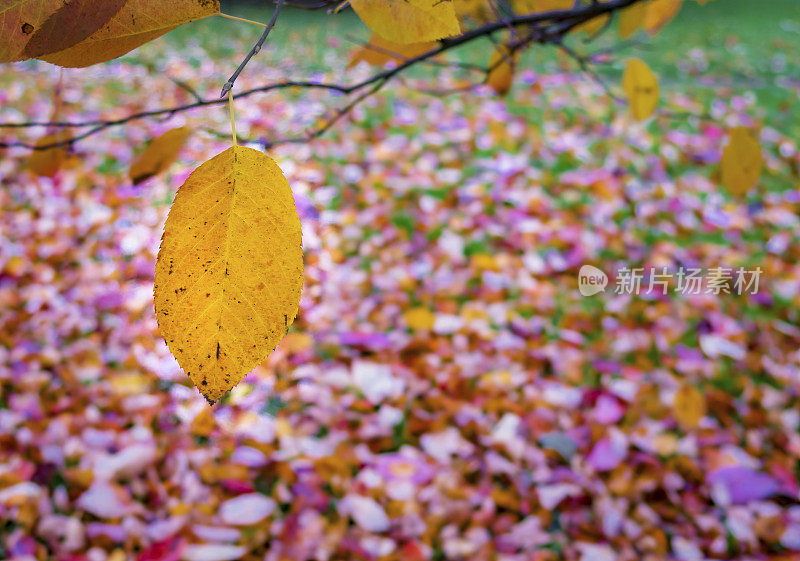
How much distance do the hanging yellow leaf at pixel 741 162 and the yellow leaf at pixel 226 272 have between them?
0.68 m

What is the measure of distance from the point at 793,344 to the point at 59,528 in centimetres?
186

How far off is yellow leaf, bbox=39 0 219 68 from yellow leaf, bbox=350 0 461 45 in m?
0.07

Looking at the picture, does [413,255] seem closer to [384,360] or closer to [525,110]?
[384,360]

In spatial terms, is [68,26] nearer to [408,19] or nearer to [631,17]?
[408,19]

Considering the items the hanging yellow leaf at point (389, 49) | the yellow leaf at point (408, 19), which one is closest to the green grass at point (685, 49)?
the hanging yellow leaf at point (389, 49)

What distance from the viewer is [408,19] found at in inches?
10.8

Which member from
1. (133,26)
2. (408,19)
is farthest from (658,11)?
(133,26)

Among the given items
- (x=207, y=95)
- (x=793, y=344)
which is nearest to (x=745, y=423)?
(x=793, y=344)

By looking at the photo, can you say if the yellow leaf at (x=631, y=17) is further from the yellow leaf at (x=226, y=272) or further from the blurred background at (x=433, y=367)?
the yellow leaf at (x=226, y=272)

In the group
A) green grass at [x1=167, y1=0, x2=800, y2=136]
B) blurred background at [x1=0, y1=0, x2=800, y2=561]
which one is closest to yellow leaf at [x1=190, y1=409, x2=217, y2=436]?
blurred background at [x1=0, y1=0, x2=800, y2=561]

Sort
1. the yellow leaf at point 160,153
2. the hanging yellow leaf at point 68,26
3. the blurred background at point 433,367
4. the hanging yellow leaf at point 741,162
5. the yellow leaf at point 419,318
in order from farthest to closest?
the yellow leaf at point 419,318
the blurred background at point 433,367
the hanging yellow leaf at point 741,162
the yellow leaf at point 160,153
the hanging yellow leaf at point 68,26

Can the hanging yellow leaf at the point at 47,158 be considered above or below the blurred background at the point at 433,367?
above

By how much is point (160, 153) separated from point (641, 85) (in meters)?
0.65

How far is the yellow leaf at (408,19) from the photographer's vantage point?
0.27 metres
